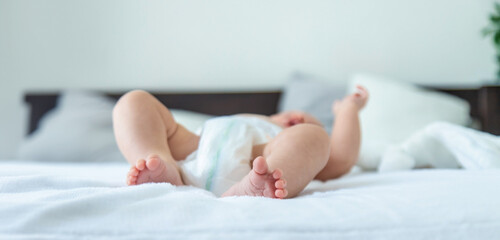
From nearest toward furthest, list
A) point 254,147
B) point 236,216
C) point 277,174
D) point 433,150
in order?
point 236,216, point 277,174, point 254,147, point 433,150

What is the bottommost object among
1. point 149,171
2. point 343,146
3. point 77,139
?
Answer: point 77,139

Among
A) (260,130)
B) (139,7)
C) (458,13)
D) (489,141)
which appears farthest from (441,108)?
(139,7)

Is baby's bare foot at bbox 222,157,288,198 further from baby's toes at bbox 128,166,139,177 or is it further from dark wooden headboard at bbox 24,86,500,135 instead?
dark wooden headboard at bbox 24,86,500,135

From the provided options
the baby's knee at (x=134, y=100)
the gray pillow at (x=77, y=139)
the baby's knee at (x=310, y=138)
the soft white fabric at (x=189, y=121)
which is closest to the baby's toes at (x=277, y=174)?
the baby's knee at (x=310, y=138)

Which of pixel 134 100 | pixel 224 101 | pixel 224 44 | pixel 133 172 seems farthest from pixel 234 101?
pixel 133 172

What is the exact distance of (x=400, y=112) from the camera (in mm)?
1897

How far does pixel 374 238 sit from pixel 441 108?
1502mm

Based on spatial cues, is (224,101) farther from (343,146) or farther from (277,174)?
(277,174)

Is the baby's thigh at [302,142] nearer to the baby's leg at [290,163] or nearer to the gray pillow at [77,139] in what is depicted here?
the baby's leg at [290,163]

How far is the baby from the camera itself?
28.6 inches

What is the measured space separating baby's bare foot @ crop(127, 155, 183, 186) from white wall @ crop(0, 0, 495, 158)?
1578 millimetres

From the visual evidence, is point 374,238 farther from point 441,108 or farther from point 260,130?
point 441,108

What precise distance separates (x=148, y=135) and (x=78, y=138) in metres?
1.23

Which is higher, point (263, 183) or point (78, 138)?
point (263, 183)
